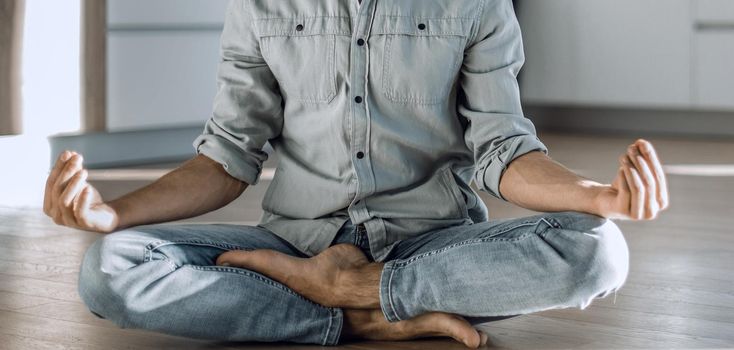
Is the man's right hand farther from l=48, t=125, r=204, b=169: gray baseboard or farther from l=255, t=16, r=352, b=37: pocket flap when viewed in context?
l=48, t=125, r=204, b=169: gray baseboard

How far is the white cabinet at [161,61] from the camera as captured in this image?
441cm

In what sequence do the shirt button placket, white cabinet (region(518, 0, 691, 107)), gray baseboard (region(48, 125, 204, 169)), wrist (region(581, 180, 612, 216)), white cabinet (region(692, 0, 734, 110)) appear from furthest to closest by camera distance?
white cabinet (region(518, 0, 691, 107)), white cabinet (region(692, 0, 734, 110)), gray baseboard (region(48, 125, 204, 169)), the shirt button placket, wrist (region(581, 180, 612, 216))

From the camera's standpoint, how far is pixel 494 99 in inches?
71.3

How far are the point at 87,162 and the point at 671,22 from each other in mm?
2502

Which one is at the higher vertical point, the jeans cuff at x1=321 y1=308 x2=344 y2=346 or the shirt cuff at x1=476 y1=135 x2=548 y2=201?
the shirt cuff at x1=476 y1=135 x2=548 y2=201

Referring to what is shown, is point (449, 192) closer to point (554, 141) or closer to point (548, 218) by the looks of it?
point (548, 218)

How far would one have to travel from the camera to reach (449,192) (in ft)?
6.15

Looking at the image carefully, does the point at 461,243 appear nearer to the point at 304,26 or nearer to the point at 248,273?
the point at 248,273

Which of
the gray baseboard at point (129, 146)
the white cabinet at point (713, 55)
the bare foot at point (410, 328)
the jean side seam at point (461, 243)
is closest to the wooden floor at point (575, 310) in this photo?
the bare foot at point (410, 328)

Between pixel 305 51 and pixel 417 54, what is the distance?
6.5 inches

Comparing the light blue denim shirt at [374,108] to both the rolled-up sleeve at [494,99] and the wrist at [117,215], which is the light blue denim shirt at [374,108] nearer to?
the rolled-up sleeve at [494,99]

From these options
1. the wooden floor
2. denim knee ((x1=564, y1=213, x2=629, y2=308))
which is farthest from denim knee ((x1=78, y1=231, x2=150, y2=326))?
denim knee ((x1=564, y1=213, x2=629, y2=308))

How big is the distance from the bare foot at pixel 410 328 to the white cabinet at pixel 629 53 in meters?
3.68

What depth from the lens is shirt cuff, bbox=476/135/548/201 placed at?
175cm
